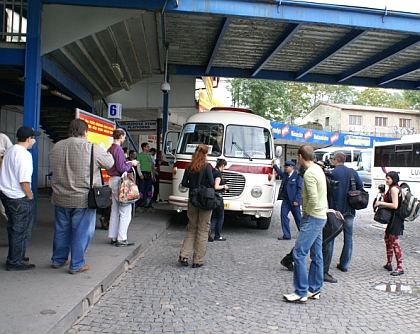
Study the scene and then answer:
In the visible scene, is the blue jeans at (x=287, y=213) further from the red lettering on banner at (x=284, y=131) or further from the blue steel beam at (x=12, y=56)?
the red lettering on banner at (x=284, y=131)

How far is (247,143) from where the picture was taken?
10188mm

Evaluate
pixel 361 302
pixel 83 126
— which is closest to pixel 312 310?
pixel 361 302

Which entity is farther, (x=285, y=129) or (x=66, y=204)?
(x=285, y=129)

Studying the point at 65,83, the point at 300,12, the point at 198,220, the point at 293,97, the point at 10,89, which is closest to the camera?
the point at 198,220

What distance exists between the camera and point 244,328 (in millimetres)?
4211

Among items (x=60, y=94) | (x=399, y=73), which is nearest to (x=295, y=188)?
(x=60, y=94)

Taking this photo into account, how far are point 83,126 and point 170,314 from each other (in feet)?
8.26

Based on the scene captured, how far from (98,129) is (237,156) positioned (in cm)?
313

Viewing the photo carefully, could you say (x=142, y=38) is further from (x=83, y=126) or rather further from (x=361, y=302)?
(x=361, y=302)

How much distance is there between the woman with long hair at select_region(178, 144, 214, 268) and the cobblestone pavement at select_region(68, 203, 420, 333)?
22 cm

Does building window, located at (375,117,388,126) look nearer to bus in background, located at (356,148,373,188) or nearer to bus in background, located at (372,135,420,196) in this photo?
bus in background, located at (356,148,373,188)

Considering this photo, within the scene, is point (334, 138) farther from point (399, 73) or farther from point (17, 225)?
point (17, 225)

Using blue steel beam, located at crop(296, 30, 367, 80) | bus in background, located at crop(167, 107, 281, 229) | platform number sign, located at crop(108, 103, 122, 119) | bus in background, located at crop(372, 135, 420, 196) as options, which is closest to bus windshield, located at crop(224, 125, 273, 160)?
bus in background, located at crop(167, 107, 281, 229)

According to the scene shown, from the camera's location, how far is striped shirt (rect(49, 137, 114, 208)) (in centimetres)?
520
